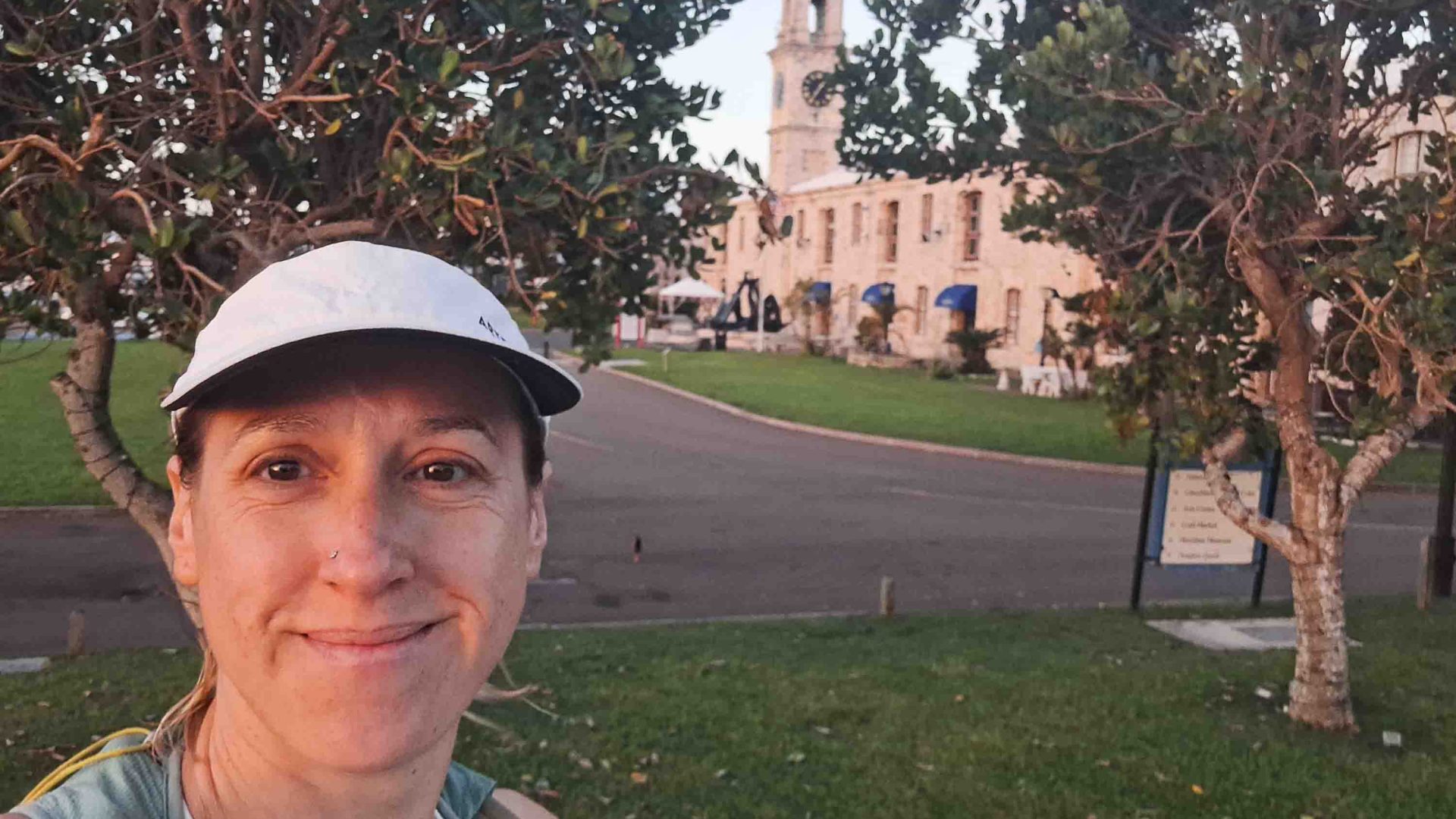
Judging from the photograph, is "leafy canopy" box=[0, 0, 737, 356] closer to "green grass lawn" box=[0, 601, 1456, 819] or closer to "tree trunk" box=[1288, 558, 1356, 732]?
"green grass lawn" box=[0, 601, 1456, 819]

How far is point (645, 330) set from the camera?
5222cm

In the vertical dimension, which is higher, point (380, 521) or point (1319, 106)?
point (1319, 106)

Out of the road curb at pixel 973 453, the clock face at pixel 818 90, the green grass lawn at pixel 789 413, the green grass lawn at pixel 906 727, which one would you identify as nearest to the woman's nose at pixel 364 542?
the green grass lawn at pixel 906 727

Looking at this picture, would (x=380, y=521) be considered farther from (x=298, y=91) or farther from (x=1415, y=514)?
(x=1415, y=514)

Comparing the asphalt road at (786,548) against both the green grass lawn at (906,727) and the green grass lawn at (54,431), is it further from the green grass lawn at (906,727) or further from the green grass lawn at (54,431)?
the green grass lawn at (906,727)

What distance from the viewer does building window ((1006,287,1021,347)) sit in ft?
134

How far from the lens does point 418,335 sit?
1509 millimetres

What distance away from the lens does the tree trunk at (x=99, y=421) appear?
541 cm

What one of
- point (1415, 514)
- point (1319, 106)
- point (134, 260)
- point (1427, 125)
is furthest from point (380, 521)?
point (1427, 125)

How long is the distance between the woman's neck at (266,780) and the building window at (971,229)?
4283cm

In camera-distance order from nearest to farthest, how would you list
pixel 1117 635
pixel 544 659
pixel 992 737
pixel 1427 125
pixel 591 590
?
pixel 992 737, pixel 544 659, pixel 1117 635, pixel 591 590, pixel 1427 125

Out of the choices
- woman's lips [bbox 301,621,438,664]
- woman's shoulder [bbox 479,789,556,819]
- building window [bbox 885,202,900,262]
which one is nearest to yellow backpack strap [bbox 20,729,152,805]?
woman's lips [bbox 301,621,438,664]

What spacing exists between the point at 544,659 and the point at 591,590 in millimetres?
3141

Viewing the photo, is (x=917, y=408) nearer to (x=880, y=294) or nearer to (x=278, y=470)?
(x=880, y=294)
